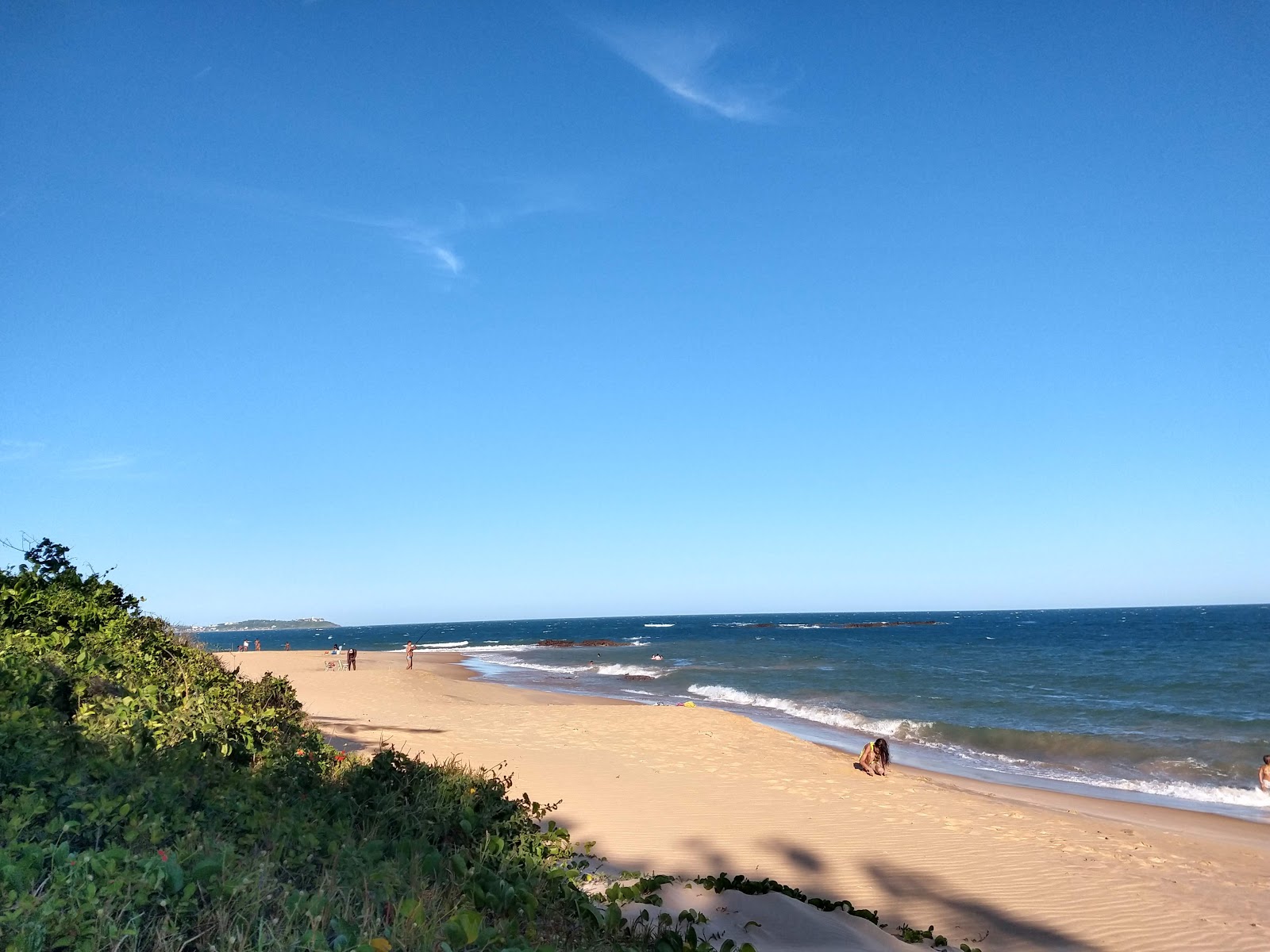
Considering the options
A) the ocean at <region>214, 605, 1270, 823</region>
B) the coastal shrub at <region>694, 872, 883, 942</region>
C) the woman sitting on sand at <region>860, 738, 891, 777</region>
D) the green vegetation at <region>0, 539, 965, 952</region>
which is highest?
the green vegetation at <region>0, 539, 965, 952</region>

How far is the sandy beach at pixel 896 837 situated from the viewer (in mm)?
7488

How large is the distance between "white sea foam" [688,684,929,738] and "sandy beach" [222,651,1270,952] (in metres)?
5.67

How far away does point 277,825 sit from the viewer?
4.20 m

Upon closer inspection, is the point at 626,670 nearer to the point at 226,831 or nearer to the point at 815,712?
the point at 815,712

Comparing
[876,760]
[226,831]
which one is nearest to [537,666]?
[876,760]

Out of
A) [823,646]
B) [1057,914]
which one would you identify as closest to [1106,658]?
[823,646]

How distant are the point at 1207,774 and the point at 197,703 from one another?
19.0m

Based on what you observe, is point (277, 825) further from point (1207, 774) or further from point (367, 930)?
point (1207, 774)

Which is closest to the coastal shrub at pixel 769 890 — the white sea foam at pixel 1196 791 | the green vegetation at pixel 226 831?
the green vegetation at pixel 226 831

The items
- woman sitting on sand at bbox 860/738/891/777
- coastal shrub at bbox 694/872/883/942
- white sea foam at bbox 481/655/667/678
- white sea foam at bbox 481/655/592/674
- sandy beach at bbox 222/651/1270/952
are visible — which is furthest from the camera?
white sea foam at bbox 481/655/592/674

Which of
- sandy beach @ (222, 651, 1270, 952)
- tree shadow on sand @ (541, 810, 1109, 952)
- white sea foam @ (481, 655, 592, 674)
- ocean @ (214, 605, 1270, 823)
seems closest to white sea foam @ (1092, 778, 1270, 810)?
ocean @ (214, 605, 1270, 823)

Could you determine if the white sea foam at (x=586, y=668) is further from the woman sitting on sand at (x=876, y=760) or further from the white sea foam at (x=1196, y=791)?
the woman sitting on sand at (x=876, y=760)

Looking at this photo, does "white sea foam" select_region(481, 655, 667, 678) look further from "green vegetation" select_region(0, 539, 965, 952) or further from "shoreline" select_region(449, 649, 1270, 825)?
"green vegetation" select_region(0, 539, 965, 952)

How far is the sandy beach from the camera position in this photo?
749 centimetres
